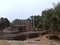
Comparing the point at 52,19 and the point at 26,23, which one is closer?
the point at 52,19

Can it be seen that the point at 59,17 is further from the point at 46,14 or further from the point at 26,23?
the point at 26,23

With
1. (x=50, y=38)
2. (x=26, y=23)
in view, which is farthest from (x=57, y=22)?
(x=26, y=23)

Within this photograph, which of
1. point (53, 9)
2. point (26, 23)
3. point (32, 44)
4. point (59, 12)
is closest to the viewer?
point (32, 44)

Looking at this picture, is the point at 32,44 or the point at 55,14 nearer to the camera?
the point at 32,44

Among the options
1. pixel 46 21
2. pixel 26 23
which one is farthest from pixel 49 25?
pixel 26 23

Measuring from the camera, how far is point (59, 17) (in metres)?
28.5

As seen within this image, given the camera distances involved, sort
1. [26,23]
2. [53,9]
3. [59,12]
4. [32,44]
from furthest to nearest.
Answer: [26,23]
[53,9]
[59,12]
[32,44]

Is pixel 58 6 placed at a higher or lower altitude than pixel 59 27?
higher

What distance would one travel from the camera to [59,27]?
29547mm

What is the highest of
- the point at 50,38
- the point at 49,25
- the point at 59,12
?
the point at 59,12

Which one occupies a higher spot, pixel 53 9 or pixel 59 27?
pixel 53 9

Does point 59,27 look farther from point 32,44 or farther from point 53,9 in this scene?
point 32,44

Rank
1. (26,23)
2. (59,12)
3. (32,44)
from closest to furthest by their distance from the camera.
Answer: (32,44)
(59,12)
(26,23)

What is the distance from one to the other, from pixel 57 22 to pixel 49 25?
2109 mm
